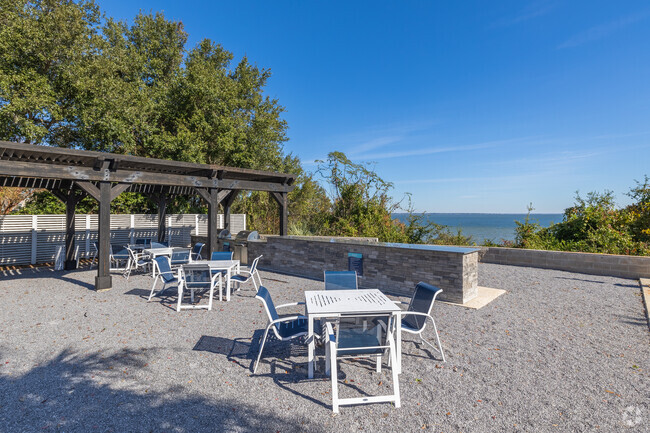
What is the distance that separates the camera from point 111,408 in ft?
8.90

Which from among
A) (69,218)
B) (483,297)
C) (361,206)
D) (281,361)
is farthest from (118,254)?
(483,297)

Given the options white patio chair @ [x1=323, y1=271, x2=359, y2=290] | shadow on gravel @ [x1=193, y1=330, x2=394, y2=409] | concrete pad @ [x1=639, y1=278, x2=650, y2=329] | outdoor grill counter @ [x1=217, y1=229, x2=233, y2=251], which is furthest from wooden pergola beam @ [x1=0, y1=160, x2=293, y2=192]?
concrete pad @ [x1=639, y1=278, x2=650, y2=329]

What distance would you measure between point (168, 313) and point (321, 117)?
18.7 meters

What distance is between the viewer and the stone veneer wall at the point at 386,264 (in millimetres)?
6070

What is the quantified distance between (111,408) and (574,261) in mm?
10949

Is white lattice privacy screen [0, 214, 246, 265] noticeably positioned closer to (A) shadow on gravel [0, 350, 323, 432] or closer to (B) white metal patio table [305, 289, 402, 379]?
(A) shadow on gravel [0, 350, 323, 432]

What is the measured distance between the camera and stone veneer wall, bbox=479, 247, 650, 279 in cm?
816

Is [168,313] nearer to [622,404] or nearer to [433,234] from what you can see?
[622,404]

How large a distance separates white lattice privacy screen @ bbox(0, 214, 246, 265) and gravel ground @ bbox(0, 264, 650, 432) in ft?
21.0

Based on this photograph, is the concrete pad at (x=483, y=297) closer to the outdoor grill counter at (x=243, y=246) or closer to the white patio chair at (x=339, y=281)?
the white patio chair at (x=339, y=281)

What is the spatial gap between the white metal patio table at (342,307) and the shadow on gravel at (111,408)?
80cm

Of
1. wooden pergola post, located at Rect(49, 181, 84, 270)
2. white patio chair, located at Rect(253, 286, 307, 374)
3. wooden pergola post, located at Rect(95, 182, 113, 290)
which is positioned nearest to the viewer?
white patio chair, located at Rect(253, 286, 307, 374)

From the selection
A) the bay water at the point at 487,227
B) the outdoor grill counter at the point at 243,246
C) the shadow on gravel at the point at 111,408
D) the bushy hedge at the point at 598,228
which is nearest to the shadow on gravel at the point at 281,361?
the shadow on gravel at the point at 111,408

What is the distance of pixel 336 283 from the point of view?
4605mm
